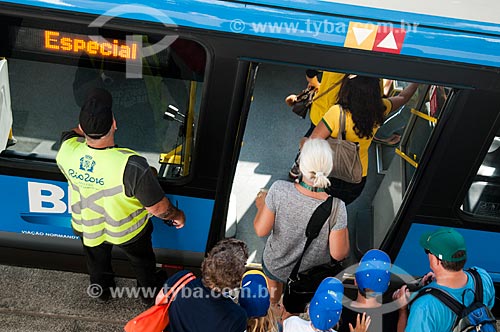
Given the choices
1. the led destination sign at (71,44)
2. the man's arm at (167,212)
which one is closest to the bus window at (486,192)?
the man's arm at (167,212)

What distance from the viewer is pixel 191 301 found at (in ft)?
9.66

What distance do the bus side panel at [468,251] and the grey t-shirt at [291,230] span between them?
26.7 inches

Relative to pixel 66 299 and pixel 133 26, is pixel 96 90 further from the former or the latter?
pixel 66 299

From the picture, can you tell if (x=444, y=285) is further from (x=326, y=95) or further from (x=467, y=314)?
(x=326, y=95)

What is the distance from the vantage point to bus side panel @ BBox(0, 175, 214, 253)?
12.5 feet

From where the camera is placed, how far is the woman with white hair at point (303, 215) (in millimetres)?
3320

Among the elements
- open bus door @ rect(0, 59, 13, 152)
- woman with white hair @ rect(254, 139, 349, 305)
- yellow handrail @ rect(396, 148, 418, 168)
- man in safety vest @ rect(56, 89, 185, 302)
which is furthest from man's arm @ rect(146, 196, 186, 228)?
yellow handrail @ rect(396, 148, 418, 168)

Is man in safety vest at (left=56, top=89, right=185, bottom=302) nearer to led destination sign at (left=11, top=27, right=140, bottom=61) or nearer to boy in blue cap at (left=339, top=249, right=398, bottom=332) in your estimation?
led destination sign at (left=11, top=27, right=140, bottom=61)

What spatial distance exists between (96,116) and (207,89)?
0.62 m

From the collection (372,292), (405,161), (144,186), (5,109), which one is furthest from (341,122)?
(5,109)

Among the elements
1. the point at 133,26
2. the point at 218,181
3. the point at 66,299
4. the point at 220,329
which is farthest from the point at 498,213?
the point at 66,299

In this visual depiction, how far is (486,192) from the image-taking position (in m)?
3.95

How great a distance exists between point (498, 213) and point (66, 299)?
2.97 metres

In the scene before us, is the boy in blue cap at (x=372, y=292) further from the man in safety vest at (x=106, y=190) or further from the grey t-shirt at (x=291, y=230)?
the man in safety vest at (x=106, y=190)
